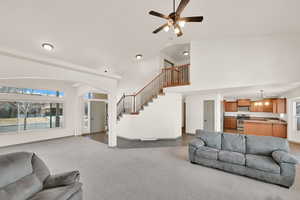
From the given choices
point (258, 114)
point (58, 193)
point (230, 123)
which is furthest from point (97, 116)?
point (258, 114)

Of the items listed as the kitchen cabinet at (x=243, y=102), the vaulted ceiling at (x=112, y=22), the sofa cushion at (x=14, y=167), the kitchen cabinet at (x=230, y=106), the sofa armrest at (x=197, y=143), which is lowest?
the sofa armrest at (x=197, y=143)

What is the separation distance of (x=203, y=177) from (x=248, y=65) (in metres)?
3.93

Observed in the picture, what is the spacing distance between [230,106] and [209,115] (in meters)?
3.72

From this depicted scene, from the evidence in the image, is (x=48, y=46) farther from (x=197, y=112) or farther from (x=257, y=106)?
(x=257, y=106)

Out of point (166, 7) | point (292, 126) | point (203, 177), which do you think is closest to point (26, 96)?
point (166, 7)

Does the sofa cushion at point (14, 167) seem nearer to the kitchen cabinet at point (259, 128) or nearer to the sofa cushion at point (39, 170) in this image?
the sofa cushion at point (39, 170)

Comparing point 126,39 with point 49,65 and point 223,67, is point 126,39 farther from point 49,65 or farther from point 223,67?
point 223,67

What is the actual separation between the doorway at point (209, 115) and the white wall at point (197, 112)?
147 millimetres

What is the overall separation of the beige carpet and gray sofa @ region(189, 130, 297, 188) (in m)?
0.17

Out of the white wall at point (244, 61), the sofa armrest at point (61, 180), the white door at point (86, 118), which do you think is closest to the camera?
the sofa armrest at point (61, 180)

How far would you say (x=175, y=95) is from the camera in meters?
6.53

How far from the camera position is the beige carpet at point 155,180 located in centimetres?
230

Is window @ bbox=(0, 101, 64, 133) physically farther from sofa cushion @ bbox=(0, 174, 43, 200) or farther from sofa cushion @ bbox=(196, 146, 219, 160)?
sofa cushion @ bbox=(196, 146, 219, 160)

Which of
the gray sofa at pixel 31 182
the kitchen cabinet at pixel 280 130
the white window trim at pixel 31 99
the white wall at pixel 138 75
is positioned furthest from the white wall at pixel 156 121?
the kitchen cabinet at pixel 280 130
